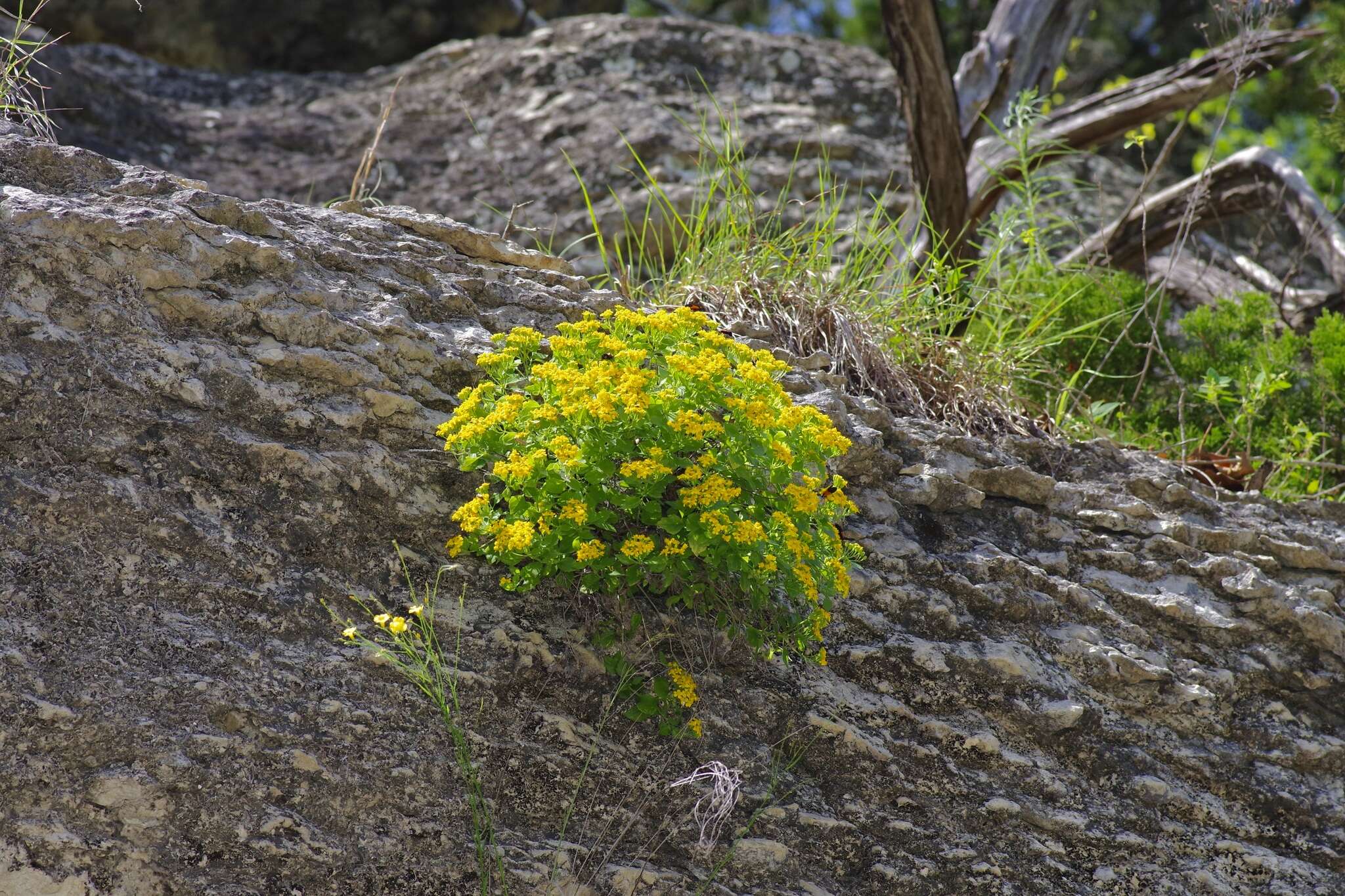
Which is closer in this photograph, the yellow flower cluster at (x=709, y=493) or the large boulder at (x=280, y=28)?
the yellow flower cluster at (x=709, y=493)

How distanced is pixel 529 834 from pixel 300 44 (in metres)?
7.97

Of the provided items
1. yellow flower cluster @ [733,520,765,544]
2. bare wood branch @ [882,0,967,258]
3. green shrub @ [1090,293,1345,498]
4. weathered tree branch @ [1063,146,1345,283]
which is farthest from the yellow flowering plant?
weathered tree branch @ [1063,146,1345,283]

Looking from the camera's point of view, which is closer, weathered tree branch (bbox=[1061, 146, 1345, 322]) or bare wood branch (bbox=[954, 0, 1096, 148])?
weathered tree branch (bbox=[1061, 146, 1345, 322])

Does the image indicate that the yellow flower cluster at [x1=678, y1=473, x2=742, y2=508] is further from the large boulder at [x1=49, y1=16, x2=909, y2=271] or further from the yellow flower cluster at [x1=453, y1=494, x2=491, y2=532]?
the large boulder at [x1=49, y1=16, x2=909, y2=271]

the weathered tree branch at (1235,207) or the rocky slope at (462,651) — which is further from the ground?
the weathered tree branch at (1235,207)

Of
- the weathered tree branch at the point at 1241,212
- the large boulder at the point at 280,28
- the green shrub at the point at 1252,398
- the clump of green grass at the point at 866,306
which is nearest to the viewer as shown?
the clump of green grass at the point at 866,306

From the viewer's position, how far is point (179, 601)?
2002mm

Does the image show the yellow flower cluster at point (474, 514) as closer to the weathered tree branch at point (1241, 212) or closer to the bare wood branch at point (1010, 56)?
the weathered tree branch at point (1241, 212)

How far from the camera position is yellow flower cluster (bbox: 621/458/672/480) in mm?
1951

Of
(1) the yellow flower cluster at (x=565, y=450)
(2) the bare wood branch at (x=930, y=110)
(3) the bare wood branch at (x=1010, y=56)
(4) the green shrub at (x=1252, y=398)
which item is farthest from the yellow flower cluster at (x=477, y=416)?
(3) the bare wood branch at (x=1010, y=56)

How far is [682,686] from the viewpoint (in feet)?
6.72

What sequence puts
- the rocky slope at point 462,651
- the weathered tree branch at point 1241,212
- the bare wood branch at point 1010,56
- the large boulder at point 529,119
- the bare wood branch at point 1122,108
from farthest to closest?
the large boulder at point 529,119
the bare wood branch at point 1010,56
the bare wood branch at point 1122,108
the weathered tree branch at point 1241,212
the rocky slope at point 462,651

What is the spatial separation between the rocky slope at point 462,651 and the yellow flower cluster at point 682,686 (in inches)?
5.9

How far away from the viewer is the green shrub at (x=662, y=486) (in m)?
1.98
